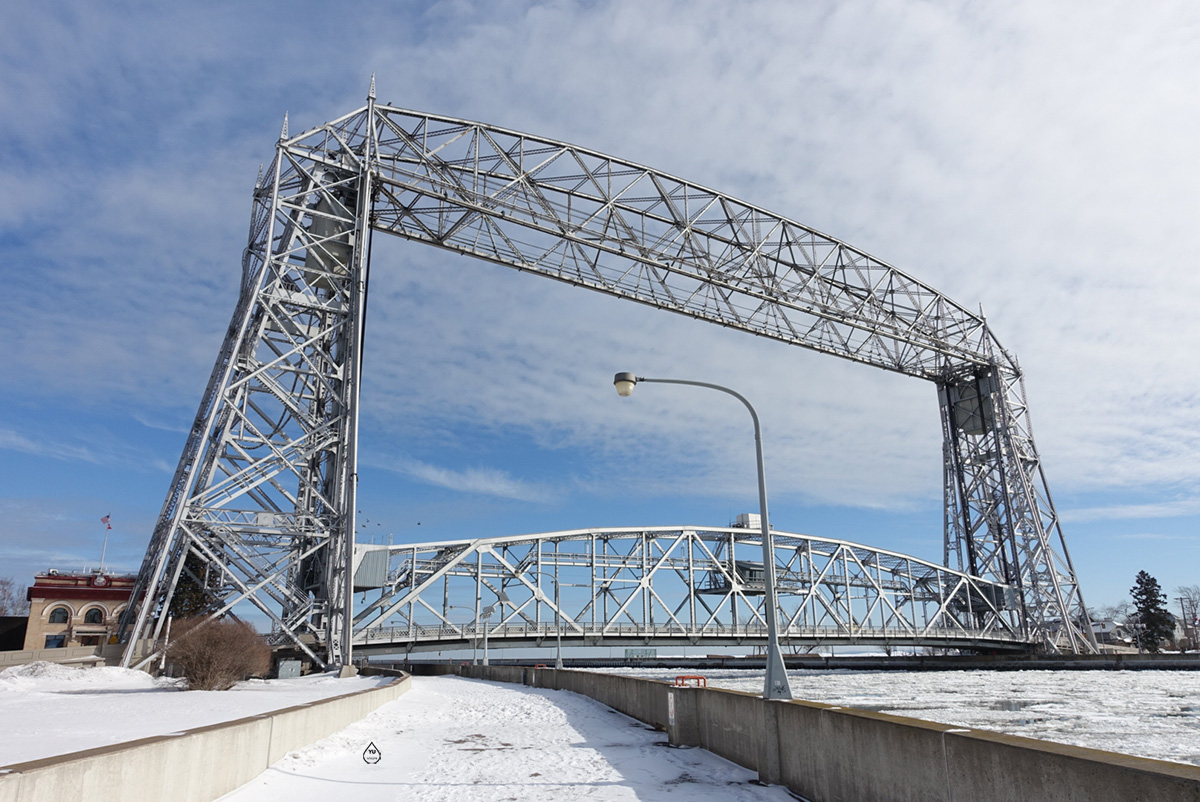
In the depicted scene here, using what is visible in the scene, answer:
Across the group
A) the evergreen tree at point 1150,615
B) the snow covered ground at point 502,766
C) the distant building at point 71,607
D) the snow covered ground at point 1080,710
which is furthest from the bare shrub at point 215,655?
the evergreen tree at point 1150,615

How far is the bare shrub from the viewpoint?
77.8 feet

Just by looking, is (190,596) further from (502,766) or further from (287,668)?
(502,766)

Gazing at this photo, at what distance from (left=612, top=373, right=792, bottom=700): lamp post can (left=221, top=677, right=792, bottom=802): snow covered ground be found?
1.29m

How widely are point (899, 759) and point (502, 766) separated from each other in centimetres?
671

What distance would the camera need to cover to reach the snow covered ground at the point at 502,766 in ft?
31.1

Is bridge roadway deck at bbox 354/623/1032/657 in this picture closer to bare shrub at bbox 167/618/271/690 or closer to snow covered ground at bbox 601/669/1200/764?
bare shrub at bbox 167/618/271/690

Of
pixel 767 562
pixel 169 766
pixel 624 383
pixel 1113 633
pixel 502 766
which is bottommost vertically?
pixel 1113 633

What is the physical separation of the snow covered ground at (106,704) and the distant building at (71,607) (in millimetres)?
28551

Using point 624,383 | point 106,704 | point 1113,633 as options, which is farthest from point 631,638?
point 1113,633

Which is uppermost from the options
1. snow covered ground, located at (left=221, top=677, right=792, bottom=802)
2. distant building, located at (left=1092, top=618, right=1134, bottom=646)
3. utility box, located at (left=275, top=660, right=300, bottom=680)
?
utility box, located at (left=275, top=660, right=300, bottom=680)

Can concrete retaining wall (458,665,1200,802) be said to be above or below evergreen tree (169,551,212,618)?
below

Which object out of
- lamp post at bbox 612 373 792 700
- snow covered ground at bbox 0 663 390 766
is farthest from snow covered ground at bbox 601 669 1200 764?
snow covered ground at bbox 0 663 390 766

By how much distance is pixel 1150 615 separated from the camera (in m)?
89.1

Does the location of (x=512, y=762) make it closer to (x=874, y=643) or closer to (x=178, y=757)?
(x=178, y=757)
